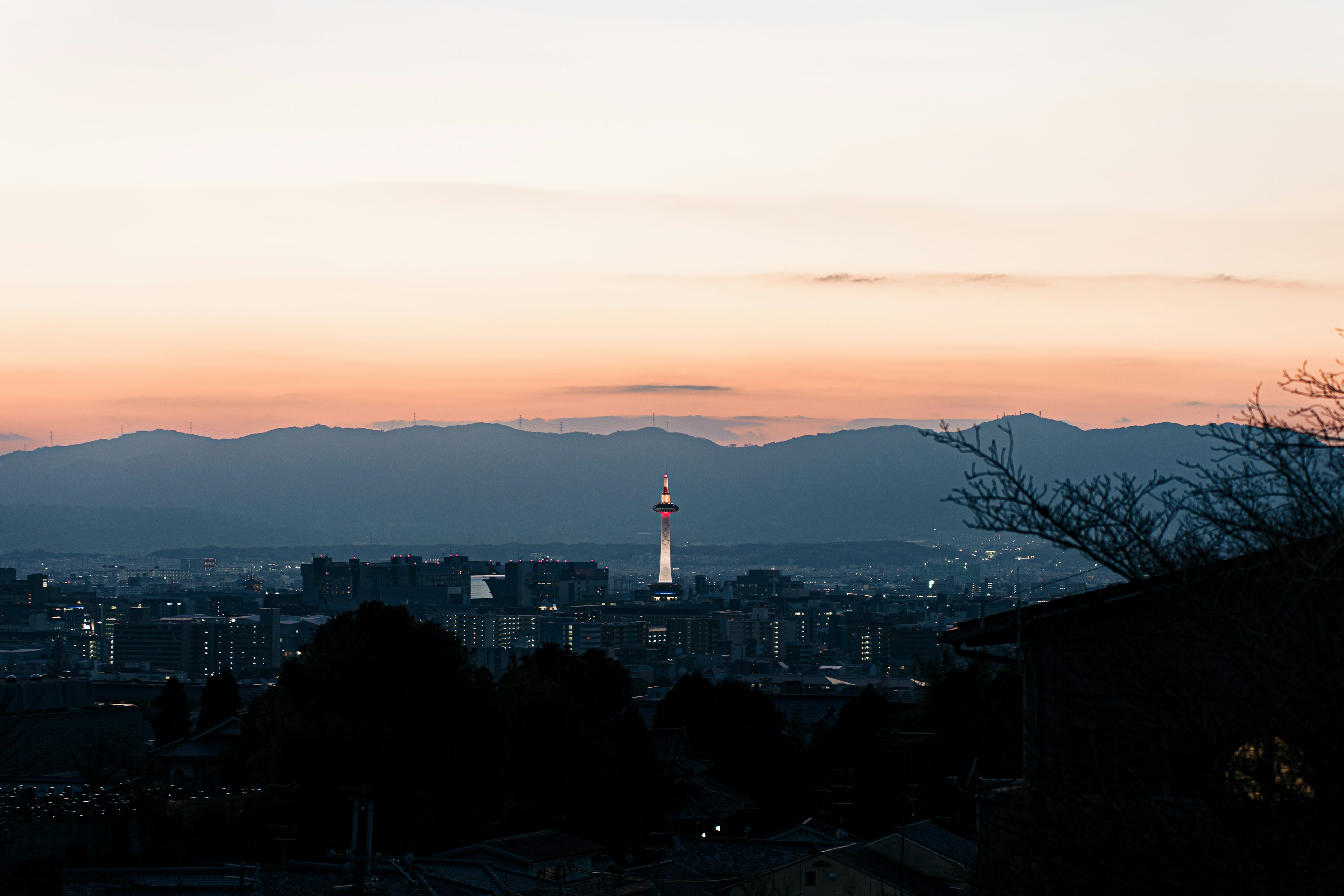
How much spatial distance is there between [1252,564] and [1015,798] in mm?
2309

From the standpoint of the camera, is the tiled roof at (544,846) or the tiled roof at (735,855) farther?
the tiled roof at (735,855)

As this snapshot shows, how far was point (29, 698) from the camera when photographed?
46.5m

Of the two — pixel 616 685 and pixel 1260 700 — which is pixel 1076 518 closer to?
pixel 1260 700

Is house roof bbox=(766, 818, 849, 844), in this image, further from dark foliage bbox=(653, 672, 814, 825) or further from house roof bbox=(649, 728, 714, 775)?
house roof bbox=(649, 728, 714, 775)

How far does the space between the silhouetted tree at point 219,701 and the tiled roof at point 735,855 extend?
3153 cm

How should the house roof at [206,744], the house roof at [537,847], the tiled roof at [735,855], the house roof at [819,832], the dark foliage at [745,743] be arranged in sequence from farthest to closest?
1. the dark foliage at [745,743]
2. the house roof at [206,744]
3. the house roof at [819,832]
4. the tiled roof at [735,855]
5. the house roof at [537,847]

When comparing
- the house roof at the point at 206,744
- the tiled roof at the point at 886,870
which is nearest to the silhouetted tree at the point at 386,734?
the tiled roof at the point at 886,870

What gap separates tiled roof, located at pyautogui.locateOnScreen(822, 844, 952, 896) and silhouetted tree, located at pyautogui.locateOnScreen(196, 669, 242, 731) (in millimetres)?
38949

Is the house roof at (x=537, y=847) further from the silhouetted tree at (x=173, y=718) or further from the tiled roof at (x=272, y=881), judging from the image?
the silhouetted tree at (x=173, y=718)

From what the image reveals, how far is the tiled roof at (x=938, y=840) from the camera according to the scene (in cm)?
2062

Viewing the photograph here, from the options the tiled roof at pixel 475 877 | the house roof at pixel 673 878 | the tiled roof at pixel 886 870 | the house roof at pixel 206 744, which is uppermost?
the tiled roof at pixel 886 870

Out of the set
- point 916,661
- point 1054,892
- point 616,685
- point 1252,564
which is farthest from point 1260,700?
point 916,661

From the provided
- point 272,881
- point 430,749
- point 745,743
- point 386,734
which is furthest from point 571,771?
point 272,881

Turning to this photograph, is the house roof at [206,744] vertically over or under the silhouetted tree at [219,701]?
over
